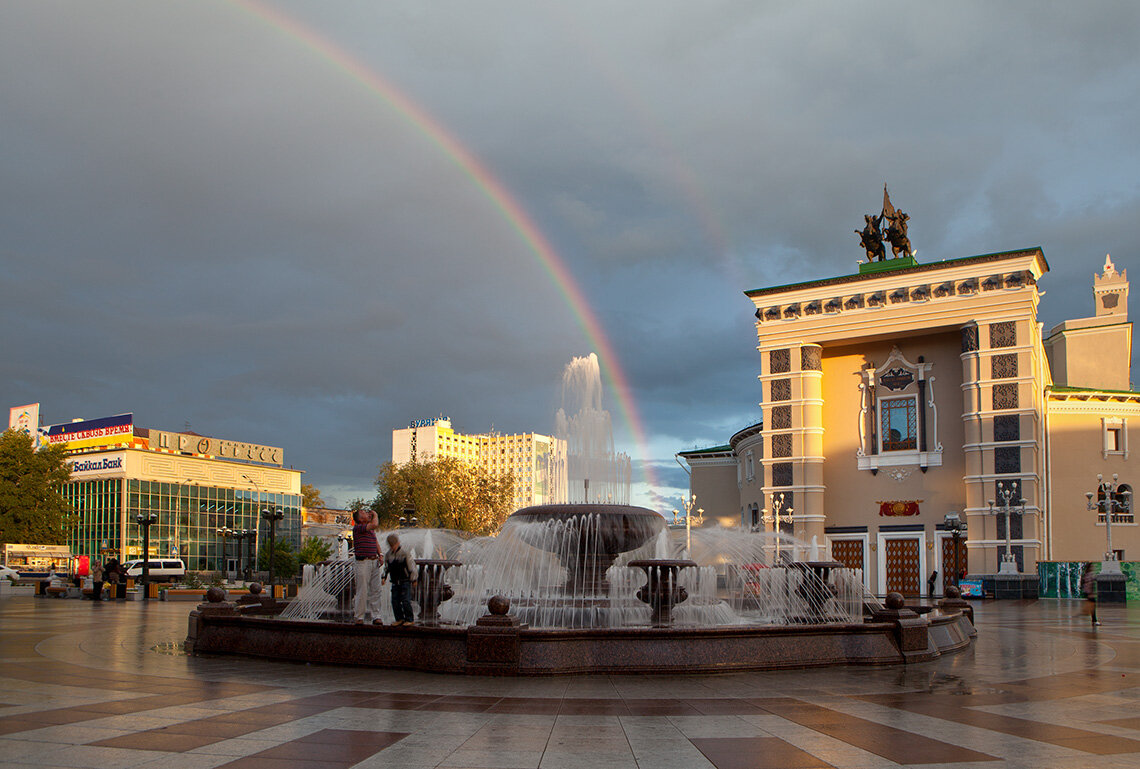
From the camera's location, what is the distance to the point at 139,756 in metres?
5.89

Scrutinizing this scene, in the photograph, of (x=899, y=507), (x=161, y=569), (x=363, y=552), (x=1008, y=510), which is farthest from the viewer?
(x=161, y=569)

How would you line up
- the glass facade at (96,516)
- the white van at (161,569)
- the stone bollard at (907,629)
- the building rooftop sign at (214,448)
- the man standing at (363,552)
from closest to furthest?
the stone bollard at (907,629), the man standing at (363,552), the white van at (161,569), the glass facade at (96,516), the building rooftop sign at (214,448)

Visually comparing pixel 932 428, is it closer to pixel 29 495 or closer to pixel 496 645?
pixel 496 645

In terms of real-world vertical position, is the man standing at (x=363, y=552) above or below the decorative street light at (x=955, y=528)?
above

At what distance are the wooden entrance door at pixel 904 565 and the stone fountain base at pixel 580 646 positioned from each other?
29061 mm

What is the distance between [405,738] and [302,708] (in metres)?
1.73

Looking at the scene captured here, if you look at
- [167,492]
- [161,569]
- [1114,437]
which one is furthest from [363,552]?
[167,492]

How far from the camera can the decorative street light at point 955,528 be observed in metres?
31.3

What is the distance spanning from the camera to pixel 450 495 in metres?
58.8

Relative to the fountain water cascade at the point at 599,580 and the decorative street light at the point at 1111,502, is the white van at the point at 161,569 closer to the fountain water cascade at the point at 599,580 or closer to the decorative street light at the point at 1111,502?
the fountain water cascade at the point at 599,580

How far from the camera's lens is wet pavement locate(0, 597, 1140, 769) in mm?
Result: 6090

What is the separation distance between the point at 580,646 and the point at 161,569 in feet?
170

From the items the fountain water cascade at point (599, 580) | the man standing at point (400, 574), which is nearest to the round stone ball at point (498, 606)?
the man standing at point (400, 574)

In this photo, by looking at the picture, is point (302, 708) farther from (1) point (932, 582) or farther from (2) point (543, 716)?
(1) point (932, 582)
